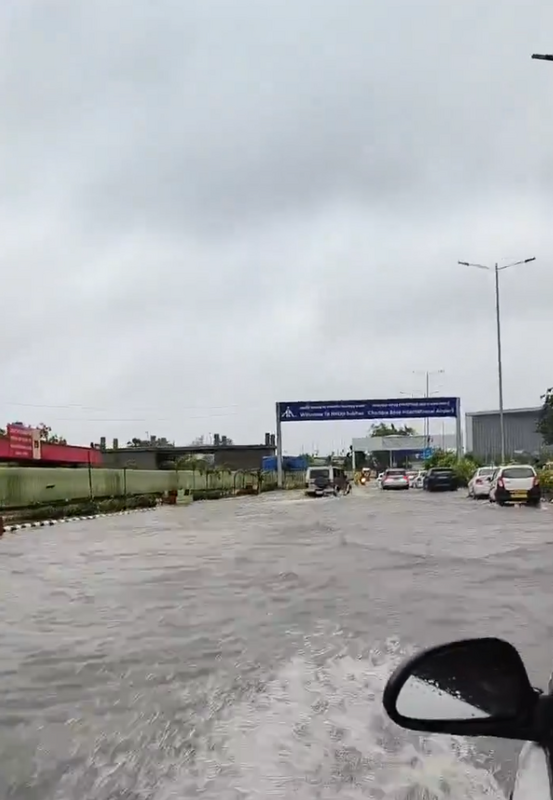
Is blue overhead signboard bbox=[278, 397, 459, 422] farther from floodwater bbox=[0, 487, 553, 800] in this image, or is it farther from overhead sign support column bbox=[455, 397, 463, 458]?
floodwater bbox=[0, 487, 553, 800]

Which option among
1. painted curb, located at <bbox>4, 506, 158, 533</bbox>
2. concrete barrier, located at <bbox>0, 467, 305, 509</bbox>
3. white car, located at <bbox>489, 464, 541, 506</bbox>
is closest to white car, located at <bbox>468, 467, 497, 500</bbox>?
white car, located at <bbox>489, 464, 541, 506</bbox>

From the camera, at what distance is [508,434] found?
112 metres

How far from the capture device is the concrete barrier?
110ft

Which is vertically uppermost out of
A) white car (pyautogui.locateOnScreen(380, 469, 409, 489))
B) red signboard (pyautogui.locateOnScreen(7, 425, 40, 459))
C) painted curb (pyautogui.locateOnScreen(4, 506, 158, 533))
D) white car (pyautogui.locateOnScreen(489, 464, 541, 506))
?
red signboard (pyautogui.locateOnScreen(7, 425, 40, 459))

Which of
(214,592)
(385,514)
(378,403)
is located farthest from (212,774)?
(378,403)

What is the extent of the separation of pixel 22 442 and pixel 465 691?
149 feet

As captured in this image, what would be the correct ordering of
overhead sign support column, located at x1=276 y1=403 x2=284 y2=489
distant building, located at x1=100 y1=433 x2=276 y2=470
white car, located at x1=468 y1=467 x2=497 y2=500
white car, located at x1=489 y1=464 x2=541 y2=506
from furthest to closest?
distant building, located at x1=100 y1=433 x2=276 y2=470, overhead sign support column, located at x1=276 y1=403 x2=284 y2=489, white car, located at x1=468 y1=467 x2=497 y2=500, white car, located at x1=489 y1=464 x2=541 y2=506

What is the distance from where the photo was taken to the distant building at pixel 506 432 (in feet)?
360

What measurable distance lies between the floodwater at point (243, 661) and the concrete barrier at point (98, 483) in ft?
53.3

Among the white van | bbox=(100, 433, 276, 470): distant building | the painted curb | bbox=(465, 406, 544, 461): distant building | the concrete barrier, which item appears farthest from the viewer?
bbox=(465, 406, 544, 461): distant building

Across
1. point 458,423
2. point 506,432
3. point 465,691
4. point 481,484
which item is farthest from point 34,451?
point 506,432

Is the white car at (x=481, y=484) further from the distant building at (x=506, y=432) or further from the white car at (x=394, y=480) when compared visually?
the distant building at (x=506, y=432)

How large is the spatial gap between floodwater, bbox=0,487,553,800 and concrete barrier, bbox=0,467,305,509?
53.3 ft

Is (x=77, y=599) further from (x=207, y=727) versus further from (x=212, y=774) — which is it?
(x=212, y=774)
